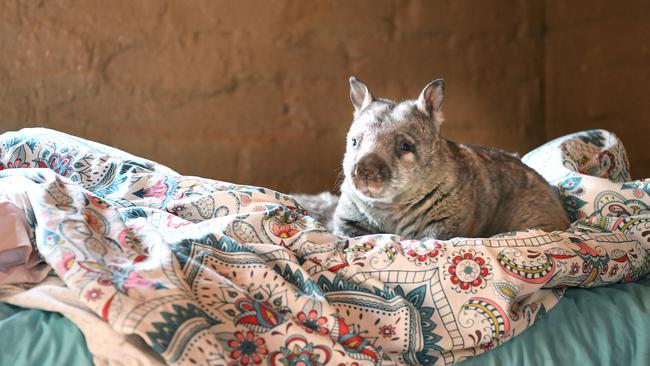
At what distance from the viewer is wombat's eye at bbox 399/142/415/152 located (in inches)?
106

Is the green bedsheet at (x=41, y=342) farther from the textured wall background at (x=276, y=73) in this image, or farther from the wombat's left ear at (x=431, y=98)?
the textured wall background at (x=276, y=73)

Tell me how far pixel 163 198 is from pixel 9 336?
2.85 ft

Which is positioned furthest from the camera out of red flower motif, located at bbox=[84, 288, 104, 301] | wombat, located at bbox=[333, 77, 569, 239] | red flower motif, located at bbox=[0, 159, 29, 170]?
wombat, located at bbox=[333, 77, 569, 239]

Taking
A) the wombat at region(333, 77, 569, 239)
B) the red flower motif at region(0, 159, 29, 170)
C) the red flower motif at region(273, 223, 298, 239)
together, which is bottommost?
the red flower motif at region(0, 159, 29, 170)

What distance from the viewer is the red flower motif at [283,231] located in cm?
206

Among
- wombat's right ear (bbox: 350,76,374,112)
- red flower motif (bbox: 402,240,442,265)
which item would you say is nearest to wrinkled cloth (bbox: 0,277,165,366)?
red flower motif (bbox: 402,240,442,265)

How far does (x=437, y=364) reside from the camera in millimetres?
1879

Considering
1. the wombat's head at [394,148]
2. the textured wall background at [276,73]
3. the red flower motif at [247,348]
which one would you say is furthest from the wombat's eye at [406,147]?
the textured wall background at [276,73]

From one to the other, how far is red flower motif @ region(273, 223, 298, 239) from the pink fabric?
62 cm

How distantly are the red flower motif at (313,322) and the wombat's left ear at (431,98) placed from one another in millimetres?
1263

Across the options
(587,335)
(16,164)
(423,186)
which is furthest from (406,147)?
(16,164)

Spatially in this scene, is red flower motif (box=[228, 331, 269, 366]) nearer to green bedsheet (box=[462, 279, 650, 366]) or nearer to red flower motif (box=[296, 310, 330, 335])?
red flower motif (box=[296, 310, 330, 335])

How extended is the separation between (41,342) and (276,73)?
2.86 meters

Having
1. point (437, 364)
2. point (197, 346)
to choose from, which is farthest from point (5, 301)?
point (437, 364)
